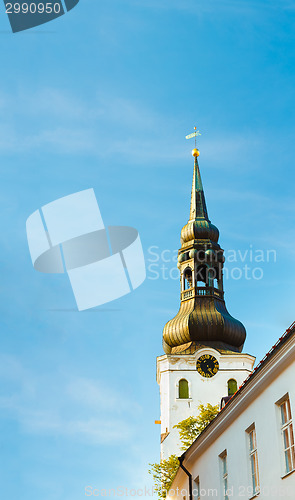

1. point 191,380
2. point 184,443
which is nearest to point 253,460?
point 184,443

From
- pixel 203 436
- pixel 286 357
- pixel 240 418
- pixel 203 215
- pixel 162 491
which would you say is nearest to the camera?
pixel 286 357

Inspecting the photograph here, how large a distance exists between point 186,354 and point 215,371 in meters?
2.58

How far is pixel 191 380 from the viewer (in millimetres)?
53250

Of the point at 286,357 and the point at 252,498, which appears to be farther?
the point at 252,498

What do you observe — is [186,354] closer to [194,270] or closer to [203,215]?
[194,270]

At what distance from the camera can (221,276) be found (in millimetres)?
59312

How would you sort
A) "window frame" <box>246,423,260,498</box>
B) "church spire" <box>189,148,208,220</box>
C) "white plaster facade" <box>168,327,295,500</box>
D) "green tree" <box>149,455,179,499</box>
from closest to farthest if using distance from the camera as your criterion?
"white plaster facade" <box>168,327,295,500</box>
"window frame" <box>246,423,260,498</box>
"green tree" <box>149,455,179,499</box>
"church spire" <box>189,148,208,220</box>

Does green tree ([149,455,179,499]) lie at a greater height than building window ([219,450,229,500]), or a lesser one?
greater

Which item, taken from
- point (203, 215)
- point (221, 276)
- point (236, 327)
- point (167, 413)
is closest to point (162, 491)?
point (167, 413)

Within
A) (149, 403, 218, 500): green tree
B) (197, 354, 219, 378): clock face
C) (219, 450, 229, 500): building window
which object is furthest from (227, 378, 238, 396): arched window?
(219, 450, 229, 500): building window

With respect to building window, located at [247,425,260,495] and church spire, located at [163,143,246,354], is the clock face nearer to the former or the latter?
church spire, located at [163,143,246,354]

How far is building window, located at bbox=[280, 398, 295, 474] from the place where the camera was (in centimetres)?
1485

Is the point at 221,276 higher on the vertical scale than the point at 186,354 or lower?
higher

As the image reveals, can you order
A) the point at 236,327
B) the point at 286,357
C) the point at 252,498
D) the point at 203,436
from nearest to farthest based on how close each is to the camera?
the point at 286,357 → the point at 252,498 → the point at 203,436 → the point at 236,327
